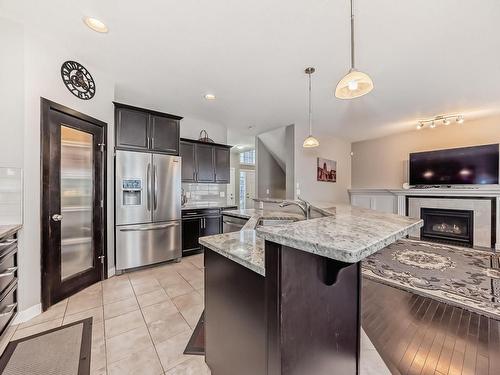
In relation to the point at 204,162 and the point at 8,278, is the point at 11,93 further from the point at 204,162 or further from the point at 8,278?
the point at 204,162

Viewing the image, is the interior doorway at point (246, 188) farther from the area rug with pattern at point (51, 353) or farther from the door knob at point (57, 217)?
the area rug with pattern at point (51, 353)

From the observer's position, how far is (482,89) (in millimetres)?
3168

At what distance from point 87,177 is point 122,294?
4.89ft

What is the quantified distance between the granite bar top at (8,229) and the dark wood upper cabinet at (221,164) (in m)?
3.11

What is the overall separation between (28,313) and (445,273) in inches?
192

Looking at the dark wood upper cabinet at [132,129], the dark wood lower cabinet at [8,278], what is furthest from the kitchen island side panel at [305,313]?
the dark wood upper cabinet at [132,129]

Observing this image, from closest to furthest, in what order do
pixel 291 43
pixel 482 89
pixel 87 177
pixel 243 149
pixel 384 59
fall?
pixel 291 43
pixel 384 59
pixel 87 177
pixel 482 89
pixel 243 149

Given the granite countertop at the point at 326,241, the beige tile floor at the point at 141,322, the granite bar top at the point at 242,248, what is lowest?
the beige tile floor at the point at 141,322

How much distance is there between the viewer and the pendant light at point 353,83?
60.0 inches

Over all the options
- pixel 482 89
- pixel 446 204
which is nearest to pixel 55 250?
pixel 482 89

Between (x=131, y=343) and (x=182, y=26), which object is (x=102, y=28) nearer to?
(x=182, y=26)

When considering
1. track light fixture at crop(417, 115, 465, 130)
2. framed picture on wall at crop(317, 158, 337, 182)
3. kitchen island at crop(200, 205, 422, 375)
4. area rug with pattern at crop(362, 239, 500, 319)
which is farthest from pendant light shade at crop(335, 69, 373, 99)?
track light fixture at crop(417, 115, 465, 130)

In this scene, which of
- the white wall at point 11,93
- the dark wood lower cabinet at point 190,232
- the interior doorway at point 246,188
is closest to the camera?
the white wall at point 11,93

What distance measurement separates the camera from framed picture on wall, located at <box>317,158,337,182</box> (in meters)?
5.43
